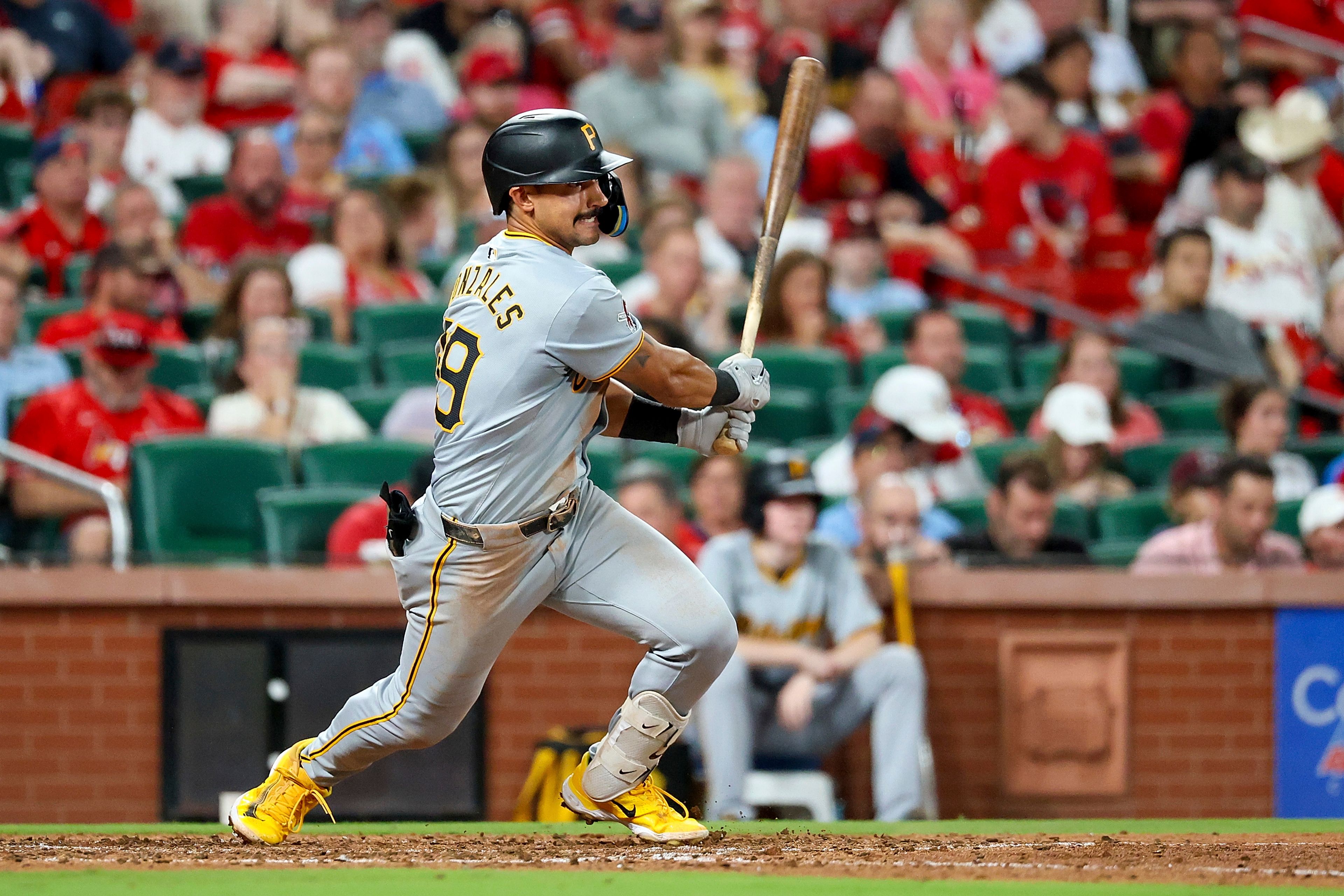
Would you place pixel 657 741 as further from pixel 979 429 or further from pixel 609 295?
pixel 979 429

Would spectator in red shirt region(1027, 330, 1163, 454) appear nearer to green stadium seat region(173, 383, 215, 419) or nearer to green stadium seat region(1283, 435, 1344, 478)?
green stadium seat region(1283, 435, 1344, 478)

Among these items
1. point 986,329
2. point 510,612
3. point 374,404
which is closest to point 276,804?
point 510,612

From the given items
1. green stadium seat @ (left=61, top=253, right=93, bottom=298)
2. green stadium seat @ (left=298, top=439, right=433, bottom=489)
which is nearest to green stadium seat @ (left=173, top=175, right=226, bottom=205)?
green stadium seat @ (left=61, top=253, right=93, bottom=298)

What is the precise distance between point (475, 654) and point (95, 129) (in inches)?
217

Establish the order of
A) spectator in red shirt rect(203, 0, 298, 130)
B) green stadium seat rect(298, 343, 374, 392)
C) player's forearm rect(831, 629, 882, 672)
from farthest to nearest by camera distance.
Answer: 1. spectator in red shirt rect(203, 0, 298, 130)
2. green stadium seat rect(298, 343, 374, 392)
3. player's forearm rect(831, 629, 882, 672)

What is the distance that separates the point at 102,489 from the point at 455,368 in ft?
8.37

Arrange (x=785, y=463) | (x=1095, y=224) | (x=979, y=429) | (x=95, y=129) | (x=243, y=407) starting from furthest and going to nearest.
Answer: (x=1095, y=224) → (x=95, y=129) → (x=979, y=429) → (x=243, y=407) → (x=785, y=463)

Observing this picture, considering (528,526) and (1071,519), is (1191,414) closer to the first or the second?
(1071,519)

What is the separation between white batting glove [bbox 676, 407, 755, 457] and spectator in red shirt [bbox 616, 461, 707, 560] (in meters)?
1.78

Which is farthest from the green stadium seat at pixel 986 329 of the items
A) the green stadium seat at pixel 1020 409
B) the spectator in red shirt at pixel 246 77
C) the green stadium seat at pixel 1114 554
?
the spectator in red shirt at pixel 246 77

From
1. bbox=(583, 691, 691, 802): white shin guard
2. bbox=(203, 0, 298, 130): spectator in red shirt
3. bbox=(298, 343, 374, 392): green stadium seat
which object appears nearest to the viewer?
bbox=(583, 691, 691, 802): white shin guard

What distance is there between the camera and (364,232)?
807cm

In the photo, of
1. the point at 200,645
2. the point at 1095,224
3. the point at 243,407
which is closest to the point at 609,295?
the point at 200,645

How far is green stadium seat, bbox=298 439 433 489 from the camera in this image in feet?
21.6
